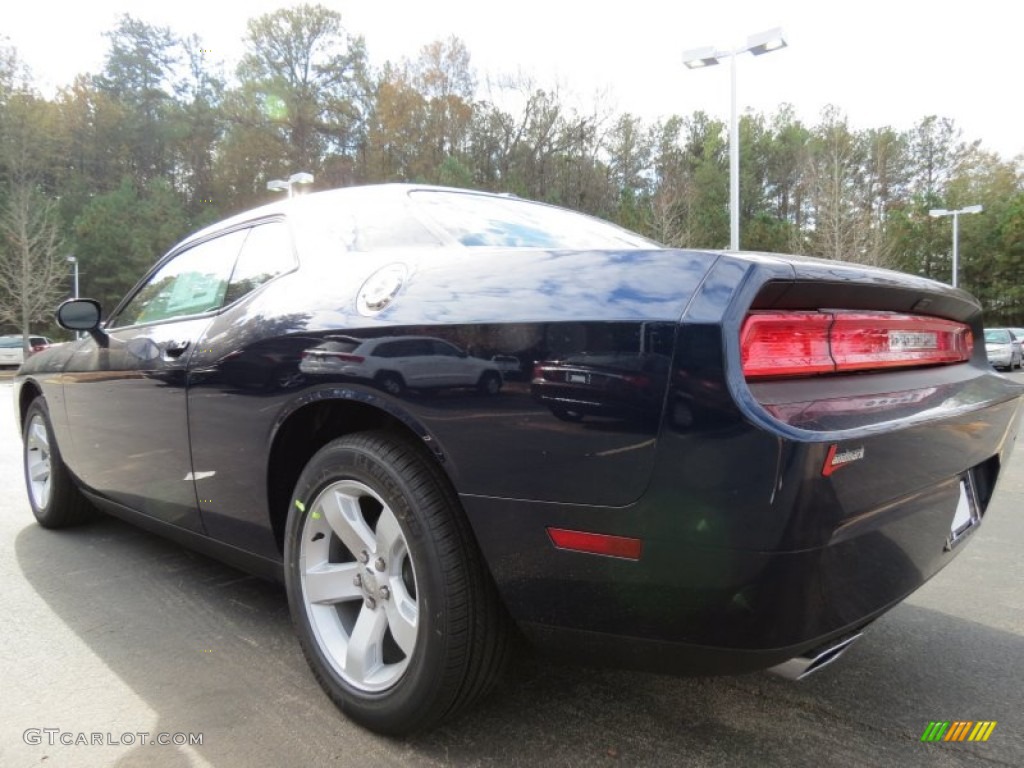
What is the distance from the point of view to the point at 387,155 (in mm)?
41094

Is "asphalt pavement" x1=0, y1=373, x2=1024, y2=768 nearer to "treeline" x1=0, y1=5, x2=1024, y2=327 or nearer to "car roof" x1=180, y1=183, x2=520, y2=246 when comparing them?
"car roof" x1=180, y1=183, x2=520, y2=246

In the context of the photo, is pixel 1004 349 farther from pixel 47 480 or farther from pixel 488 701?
pixel 47 480

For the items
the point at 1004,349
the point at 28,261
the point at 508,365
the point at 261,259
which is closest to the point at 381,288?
the point at 508,365

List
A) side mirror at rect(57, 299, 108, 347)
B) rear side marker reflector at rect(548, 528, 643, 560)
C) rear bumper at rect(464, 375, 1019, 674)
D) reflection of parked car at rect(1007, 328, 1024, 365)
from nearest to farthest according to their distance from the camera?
rear bumper at rect(464, 375, 1019, 674), rear side marker reflector at rect(548, 528, 643, 560), side mirror at rect(57, 299, 108, 347), reflection of parked car at rect(1007, 328, 1024, 365)

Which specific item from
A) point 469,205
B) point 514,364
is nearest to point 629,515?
point 514,364

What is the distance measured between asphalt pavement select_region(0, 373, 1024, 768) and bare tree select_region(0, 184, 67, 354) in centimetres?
3539

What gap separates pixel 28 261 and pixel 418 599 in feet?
126

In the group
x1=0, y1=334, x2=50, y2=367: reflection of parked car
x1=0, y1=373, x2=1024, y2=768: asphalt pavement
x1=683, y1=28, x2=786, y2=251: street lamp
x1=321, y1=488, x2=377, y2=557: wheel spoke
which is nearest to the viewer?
x1=0, y1=373, x2=1024, y2=768: asphalt pavement

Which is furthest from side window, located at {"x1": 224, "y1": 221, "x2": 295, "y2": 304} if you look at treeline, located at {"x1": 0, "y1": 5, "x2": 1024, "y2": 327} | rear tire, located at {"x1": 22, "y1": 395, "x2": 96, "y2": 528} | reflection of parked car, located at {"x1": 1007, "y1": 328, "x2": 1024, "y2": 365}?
treeline, located at {"x1": 0, "y1": 5, "x2": 1024, "y2": 327}

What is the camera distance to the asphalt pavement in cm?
179

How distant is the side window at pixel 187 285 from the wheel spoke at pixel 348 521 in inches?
43.0

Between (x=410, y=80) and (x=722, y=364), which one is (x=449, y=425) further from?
(x=410, y=80)

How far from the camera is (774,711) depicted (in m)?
1.97

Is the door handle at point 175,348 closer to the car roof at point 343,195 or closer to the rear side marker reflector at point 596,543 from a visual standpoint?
the car roof at point 343,195
